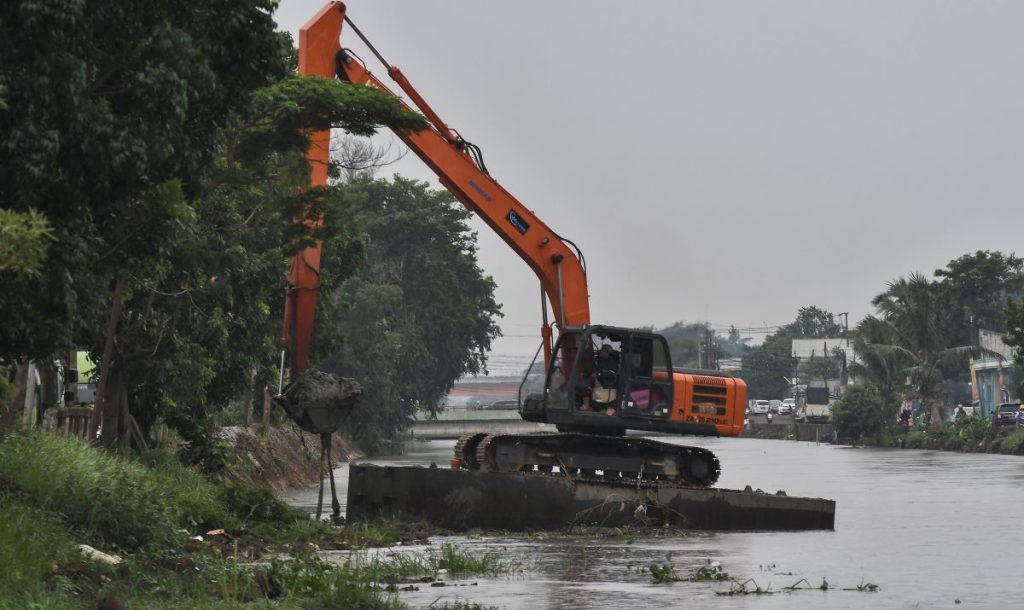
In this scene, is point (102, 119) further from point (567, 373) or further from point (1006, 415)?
point (1006, 415)

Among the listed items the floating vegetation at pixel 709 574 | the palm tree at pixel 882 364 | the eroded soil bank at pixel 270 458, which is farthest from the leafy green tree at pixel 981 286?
the floating vegetation at pixel 709 574

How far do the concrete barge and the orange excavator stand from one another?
1.05 meters

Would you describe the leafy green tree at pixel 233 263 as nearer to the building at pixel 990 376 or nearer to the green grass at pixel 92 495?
the green grass at pixel 92 495

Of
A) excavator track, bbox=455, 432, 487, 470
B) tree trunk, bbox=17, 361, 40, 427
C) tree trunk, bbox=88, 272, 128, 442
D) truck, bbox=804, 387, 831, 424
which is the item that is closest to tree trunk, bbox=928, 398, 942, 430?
truck, bbox=804, 387, 831, 424

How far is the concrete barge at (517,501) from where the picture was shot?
2339 cm

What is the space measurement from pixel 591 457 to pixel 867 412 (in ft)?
238

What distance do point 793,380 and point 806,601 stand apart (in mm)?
168139

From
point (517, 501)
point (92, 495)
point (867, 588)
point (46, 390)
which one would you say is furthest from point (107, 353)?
point (867, 588)

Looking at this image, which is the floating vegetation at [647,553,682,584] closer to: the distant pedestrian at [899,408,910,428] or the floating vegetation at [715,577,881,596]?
the floating vegetation at [715,577,881,596]

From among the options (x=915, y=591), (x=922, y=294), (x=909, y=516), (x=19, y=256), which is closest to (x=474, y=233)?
(x=922, y=294)

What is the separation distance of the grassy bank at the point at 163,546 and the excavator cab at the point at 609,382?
376 cm

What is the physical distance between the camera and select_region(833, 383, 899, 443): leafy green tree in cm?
9419

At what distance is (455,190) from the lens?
25453 mm

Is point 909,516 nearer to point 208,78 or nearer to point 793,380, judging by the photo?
point 208,78
